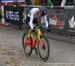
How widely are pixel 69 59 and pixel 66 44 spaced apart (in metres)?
2.91

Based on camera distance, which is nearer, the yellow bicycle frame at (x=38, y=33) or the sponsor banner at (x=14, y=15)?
the yellow bicycle frame at (x=38, y=33)

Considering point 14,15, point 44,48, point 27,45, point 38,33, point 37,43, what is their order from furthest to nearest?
point 14,15 → point 27,45 → point 37,43 → point 38,33 → point 44,48

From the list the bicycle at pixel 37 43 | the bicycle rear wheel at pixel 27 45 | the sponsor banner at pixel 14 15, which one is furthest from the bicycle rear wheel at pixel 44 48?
the sponsor banner at pixel 14 15

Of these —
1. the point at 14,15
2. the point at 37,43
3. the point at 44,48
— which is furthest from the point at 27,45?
the point at 14,15

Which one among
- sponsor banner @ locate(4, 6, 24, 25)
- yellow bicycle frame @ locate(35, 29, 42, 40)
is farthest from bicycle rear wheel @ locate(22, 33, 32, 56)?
sponsor banner @ locate(4, 6, 24, 25)

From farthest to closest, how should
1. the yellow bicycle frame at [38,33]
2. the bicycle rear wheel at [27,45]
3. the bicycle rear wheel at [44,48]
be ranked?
the bicycle rear wheel at [27,45] < the yellow bicycle frame at [38,33] < the bicycle rear wheel at [44,48]

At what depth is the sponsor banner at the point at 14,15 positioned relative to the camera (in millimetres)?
17884

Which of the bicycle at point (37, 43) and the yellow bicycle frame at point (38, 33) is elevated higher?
the yellow bicycle frame at point (38, 33)

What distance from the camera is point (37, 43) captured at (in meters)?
9.64

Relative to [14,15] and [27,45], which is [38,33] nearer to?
[27,45]

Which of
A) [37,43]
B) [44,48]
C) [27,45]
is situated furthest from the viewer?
[27,45]

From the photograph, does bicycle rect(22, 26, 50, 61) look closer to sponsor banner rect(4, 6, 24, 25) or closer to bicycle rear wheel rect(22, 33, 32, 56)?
bicycle rear wheel rect(22, 33, 32, 56)

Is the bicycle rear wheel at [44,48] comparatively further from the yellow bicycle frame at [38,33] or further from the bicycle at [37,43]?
the yellow bicycle frame at [38,33]

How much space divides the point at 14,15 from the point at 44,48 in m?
9.39
